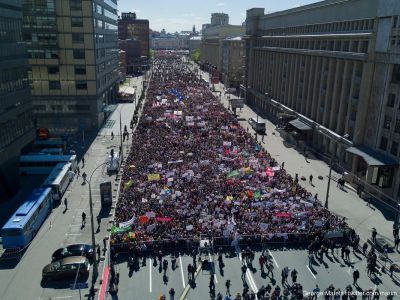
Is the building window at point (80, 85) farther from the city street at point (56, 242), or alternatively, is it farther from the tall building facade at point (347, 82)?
the tall building facade at point (347, 82)

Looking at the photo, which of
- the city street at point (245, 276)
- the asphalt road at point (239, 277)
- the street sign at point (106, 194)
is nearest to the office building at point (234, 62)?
the street sign at point (106, 194)

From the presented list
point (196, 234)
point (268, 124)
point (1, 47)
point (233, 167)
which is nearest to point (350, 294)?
point (196, 234)

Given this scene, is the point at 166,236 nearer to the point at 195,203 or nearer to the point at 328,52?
the point at 195,203

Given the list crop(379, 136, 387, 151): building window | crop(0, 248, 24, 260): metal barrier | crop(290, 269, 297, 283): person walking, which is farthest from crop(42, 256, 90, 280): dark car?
crop(379, 136, 387, 151): building window

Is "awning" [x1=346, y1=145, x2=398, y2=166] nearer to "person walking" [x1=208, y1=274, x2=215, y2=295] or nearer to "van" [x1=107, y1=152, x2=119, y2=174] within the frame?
"person walking" [x1=208, y1=274, x2=215, y2=295]

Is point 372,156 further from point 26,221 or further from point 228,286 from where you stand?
point 26,221

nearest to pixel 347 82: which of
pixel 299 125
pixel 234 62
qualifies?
pixel 299 125
